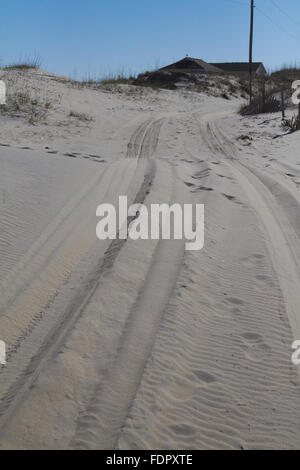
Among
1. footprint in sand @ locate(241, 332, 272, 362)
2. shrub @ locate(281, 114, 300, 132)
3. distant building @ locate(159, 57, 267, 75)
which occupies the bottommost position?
footprint in sand @ locate(241, 332, 272, 362)

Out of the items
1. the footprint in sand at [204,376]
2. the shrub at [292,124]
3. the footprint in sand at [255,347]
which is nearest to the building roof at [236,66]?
the shrub at [292,124]

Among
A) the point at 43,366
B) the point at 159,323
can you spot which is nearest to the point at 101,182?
the point at 159,323

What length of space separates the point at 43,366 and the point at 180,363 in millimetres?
1020

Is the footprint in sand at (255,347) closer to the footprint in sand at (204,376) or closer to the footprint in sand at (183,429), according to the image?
the footprint in sand at (204,376)

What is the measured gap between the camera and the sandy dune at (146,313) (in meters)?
2.70

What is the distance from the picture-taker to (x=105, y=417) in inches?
107

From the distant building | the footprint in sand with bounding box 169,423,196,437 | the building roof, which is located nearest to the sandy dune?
the footprint in sand with bounding box 169,423,196,437

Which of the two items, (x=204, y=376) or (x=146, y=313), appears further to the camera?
(x=146, y=313)

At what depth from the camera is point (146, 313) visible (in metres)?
3.79

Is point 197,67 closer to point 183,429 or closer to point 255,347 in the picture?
point 255,347

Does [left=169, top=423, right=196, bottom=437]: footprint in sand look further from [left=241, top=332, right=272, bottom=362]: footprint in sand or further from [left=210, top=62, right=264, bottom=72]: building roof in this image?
[left=210, top=62, right=264, bottom=72]: building roof

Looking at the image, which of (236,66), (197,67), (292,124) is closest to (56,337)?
(292,124)

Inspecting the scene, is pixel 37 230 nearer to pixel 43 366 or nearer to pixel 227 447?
pixel 43 366

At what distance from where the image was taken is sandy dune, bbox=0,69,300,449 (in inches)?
106
